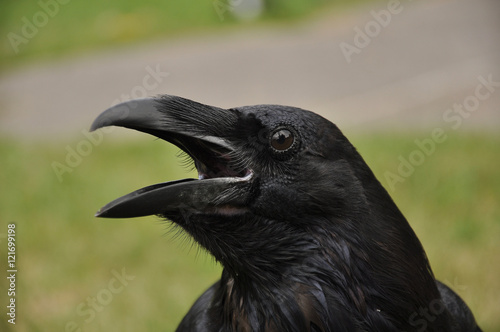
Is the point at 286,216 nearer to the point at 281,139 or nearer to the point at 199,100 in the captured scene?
the point at 281,139

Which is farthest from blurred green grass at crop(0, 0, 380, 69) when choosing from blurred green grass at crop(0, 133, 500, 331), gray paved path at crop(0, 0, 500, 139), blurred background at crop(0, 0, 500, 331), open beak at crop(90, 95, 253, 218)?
open beak at crop(90, 95, 253, 218)

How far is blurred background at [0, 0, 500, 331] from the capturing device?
216 inches

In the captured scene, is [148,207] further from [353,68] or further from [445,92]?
[353,68]

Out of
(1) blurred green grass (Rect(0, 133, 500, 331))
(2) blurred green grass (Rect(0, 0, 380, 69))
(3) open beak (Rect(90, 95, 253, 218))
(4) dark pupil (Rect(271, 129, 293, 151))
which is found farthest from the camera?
(2) blurred green grass (Rect(0, 0, 380, 69))

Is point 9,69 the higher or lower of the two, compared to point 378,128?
higher

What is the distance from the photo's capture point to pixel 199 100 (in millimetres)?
9430

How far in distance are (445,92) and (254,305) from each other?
7426 mm

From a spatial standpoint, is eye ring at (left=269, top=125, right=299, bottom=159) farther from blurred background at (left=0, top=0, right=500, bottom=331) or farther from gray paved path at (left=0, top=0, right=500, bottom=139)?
gray paved path at (left=0, top=0, right=500, bottom=139)

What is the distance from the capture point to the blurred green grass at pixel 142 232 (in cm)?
511

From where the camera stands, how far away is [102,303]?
5.19 m

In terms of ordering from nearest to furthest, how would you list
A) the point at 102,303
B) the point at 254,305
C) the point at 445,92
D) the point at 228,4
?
the point at 254,305
the point at 102,303
the point at 445,92
the point at 228,4

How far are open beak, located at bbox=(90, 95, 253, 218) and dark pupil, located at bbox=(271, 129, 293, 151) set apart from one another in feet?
0.47

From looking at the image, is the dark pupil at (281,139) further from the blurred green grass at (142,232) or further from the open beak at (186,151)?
the blurred green grass at (142,232)

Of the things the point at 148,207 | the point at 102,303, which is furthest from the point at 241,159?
the point at 102,303
